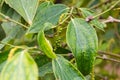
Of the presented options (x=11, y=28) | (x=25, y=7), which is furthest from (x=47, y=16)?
(x=11, y=28)

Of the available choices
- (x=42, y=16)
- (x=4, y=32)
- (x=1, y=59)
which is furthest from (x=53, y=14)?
(x=4, y=32)

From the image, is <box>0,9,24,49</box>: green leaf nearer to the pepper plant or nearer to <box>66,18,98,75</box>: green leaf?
the pepper plant

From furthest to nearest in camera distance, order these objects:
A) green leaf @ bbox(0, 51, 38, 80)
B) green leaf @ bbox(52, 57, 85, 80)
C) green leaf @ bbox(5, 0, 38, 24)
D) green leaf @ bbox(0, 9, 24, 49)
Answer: green leaf @ bbox(0, 9, 24, 49) < green leaf @ bbox(5, 0, 38, 24) < green leaf @ bbox(52, 57, 85, 80) < green leaf @ bbox(0, 51, 38, 80)

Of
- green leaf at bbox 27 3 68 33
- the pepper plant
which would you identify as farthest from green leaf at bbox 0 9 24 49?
green leaf at bbox 27 3 68 33

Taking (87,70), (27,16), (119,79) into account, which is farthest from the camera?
(119,79)

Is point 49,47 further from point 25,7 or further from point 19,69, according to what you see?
point 25,7

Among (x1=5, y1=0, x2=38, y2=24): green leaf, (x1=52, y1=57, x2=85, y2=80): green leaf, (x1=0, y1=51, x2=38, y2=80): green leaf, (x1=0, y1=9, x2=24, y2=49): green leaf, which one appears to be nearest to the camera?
(x1=0, y1=51, x2=38, y2=80): green leaf

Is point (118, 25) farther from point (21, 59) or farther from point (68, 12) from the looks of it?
point (21, 59)

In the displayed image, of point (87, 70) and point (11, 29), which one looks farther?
point (11, 29)
